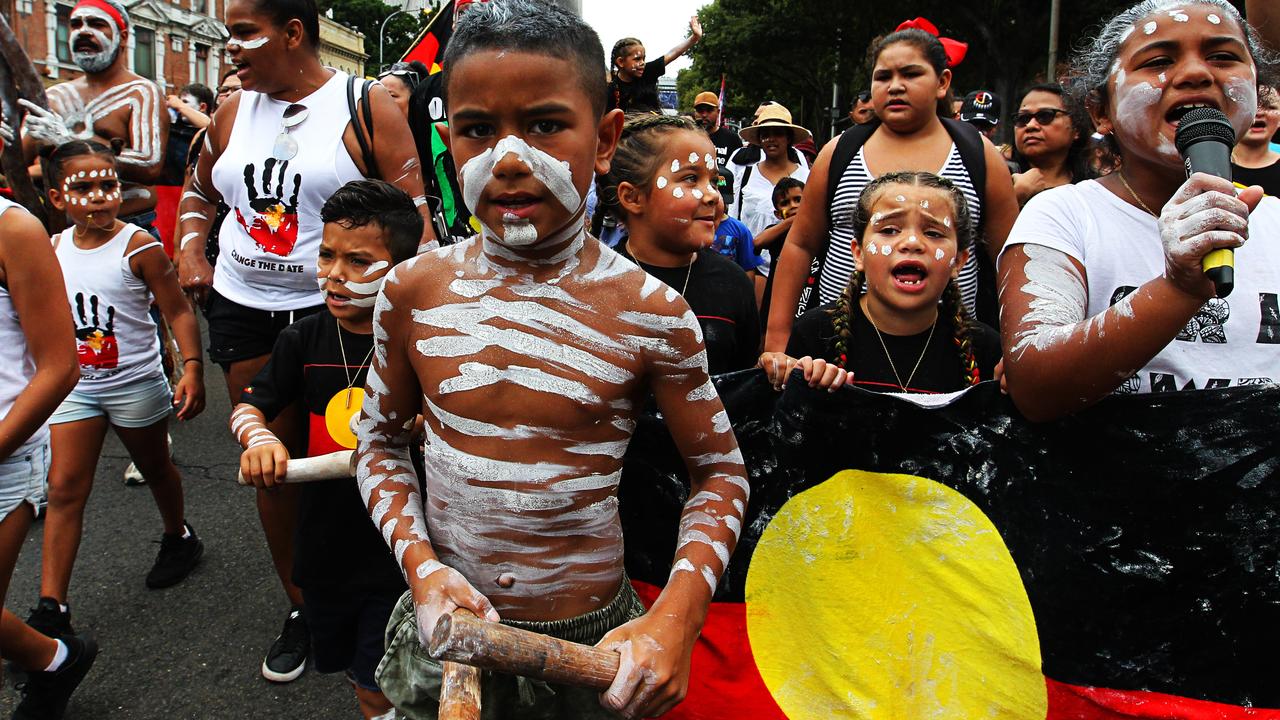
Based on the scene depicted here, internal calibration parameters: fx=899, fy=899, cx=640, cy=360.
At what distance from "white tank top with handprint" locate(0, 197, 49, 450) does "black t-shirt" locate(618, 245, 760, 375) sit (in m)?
1.87

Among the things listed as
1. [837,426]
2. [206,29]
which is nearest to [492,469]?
[837,426]

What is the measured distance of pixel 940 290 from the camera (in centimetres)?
264

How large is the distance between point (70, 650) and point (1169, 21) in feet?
11.9

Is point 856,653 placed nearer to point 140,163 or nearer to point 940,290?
point 940,290

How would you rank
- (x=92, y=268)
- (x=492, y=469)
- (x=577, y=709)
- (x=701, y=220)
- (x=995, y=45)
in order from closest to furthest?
(x=492, y=469), (x=577, y=709), (x=701, y=220), (x=92, y=268), (x=995, y=45)

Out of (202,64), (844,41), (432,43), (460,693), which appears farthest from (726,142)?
(202,64)

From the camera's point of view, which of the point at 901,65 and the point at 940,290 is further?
the point at 901,65

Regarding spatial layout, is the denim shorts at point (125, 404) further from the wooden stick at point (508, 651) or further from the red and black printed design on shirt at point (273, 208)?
the wooden stick at point (508, 651)

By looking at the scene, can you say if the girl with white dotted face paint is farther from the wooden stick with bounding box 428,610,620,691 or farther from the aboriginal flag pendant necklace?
the aboriginal flag pendant necklace

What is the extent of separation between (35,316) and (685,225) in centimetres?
195

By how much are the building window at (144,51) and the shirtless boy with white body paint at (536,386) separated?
45.6 m

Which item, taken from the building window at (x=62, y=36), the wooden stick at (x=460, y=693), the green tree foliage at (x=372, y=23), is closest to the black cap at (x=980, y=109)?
the wooden stick at (x=460, y=693)

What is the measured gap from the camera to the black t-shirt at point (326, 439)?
2617mm

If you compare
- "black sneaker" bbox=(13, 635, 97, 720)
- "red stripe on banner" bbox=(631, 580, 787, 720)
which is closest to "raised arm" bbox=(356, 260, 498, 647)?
"red stripe on banner" bbox=(631, 580, 787, 720)
